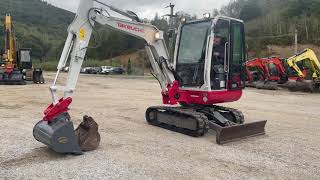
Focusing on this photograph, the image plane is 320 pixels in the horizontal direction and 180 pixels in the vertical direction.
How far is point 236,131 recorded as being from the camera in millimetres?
8969

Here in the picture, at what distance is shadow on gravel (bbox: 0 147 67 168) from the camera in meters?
6.73

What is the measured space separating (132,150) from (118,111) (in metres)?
5.59

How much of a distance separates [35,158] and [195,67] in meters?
4.45

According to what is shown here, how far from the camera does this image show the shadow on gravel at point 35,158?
6727 millimetres

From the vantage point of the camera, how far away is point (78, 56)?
8.04 meters

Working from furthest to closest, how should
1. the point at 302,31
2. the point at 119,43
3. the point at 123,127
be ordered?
the point at 119,43
the point at 302,31
the point at 123,127

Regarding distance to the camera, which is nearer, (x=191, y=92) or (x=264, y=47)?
(x=191, y=92)

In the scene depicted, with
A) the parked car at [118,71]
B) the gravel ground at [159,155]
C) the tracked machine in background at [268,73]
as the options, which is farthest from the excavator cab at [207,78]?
the parked car at [118,71]

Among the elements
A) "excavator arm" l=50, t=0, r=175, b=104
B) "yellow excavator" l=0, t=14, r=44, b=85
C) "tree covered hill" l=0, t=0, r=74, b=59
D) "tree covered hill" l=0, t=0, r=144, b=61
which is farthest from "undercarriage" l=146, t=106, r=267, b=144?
"tree covered hill" l=0, t=0, r=74, b=59

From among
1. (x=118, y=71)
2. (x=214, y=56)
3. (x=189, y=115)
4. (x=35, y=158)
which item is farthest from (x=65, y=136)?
(x=118, y=71)

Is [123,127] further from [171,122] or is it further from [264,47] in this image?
[264,47]

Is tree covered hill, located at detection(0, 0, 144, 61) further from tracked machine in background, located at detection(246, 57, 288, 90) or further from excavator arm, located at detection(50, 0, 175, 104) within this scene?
excavator arm, located at detection(50, 0, 175, 104)

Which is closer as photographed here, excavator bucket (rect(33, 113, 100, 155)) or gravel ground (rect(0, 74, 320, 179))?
gravel ground (rect(0, 74, 320, 179))

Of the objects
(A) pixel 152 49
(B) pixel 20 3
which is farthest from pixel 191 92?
(B) pixel 20 3
